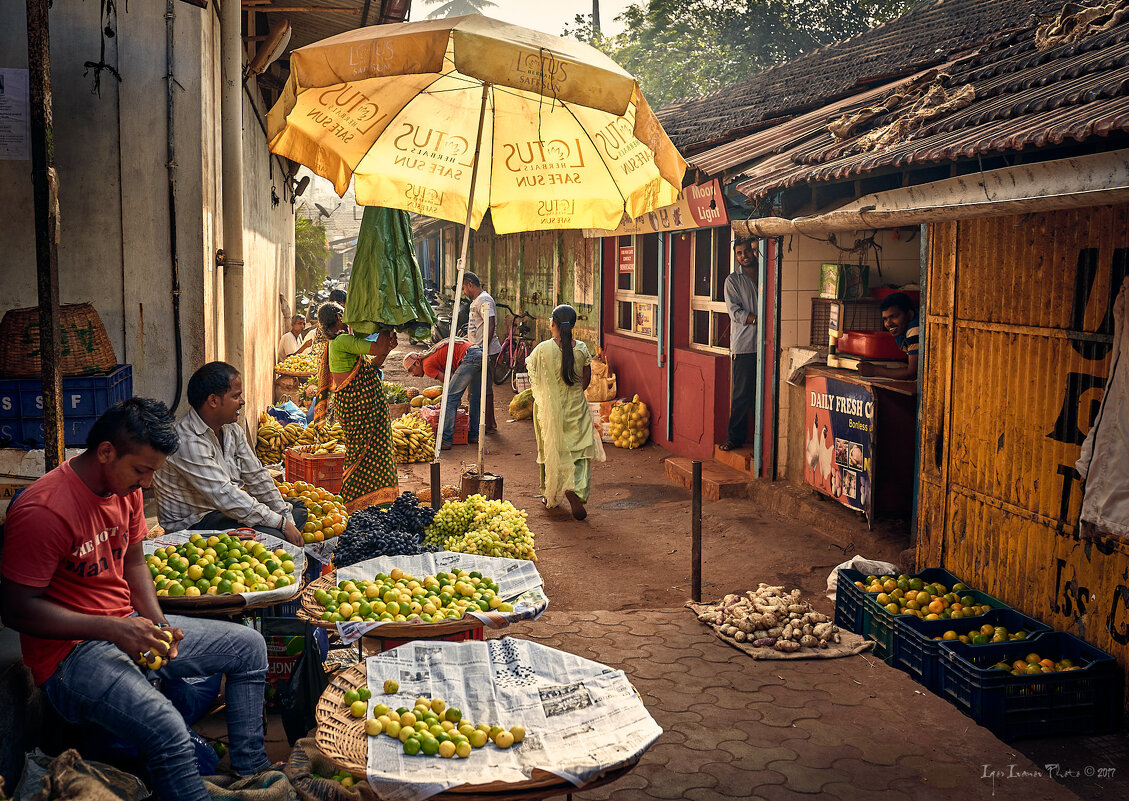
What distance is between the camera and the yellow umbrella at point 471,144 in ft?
18.0

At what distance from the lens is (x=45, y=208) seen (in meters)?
3.53

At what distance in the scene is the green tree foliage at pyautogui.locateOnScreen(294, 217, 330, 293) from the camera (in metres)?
26.1

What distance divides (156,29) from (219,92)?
1044mm

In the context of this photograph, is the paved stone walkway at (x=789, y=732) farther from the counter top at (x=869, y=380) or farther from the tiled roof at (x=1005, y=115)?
the tiled roof at (x=1005, y=115)

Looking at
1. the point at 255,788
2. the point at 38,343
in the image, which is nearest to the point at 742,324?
the point at 38,343

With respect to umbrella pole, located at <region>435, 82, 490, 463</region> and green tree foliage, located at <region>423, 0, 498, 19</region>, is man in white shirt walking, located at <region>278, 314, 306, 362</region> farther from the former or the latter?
green tree foliage, located at <region>423, 0, 498, 19</region>

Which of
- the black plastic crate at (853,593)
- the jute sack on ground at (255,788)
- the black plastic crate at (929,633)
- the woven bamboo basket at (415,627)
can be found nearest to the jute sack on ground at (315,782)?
the jute sack on ground at (255,788)

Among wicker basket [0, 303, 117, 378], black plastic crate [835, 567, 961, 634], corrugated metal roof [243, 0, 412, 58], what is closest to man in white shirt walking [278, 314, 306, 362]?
corrugated metal roof [243, 0, 412, 58]

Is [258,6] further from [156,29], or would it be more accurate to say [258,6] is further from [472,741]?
[472,741]

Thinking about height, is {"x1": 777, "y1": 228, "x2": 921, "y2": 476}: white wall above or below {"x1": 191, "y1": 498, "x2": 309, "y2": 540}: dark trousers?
above

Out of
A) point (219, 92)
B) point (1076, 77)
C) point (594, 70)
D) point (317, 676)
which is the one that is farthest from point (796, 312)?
point (317, 676)

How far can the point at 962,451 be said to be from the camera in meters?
6.11

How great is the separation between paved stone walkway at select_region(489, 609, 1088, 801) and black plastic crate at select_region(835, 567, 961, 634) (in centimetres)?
67

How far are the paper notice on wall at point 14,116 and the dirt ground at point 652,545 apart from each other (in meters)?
4.44
